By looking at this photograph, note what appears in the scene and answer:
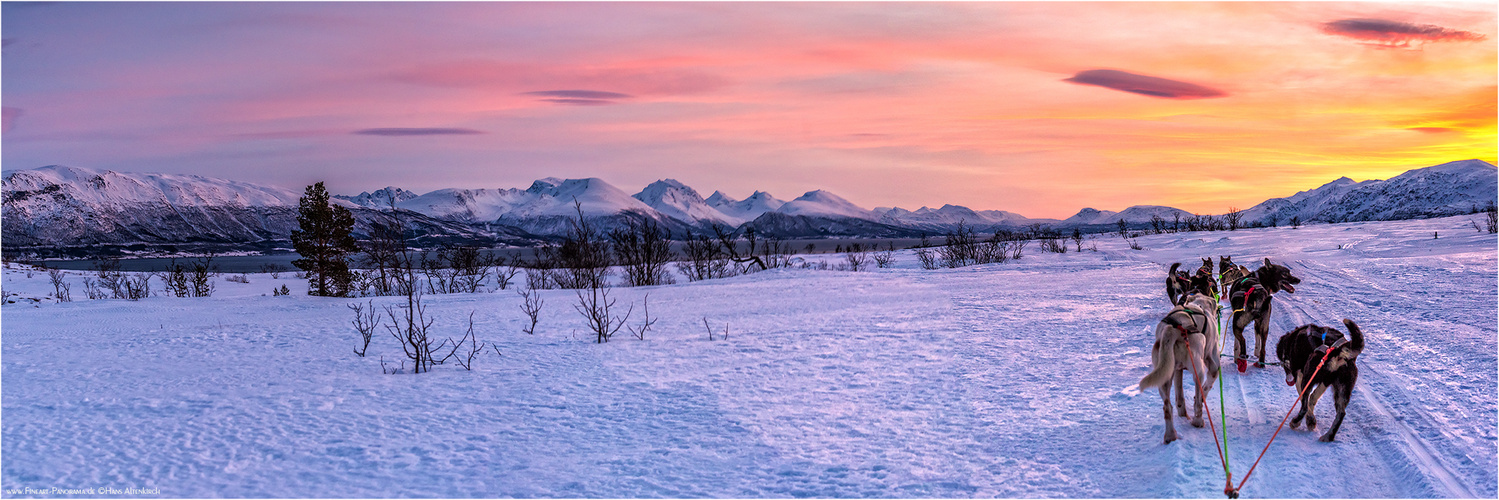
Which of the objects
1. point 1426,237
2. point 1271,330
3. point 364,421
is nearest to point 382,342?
point 364,421

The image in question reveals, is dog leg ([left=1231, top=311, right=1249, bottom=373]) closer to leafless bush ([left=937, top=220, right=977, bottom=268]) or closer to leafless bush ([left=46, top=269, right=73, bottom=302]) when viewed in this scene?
leafless bush ([left=937, top=220, right=977, bottom=268])

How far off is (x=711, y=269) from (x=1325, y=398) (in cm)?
2286

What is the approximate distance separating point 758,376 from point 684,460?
257 centimetres

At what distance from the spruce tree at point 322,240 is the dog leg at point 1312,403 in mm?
23768

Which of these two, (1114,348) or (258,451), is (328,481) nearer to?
(258,451)

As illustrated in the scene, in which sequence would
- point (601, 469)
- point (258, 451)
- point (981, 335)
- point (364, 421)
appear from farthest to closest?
point (981, 335) < point (364, 421) < point (258, 451) < point (601, 469)

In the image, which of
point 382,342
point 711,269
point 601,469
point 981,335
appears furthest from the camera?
point 711,269

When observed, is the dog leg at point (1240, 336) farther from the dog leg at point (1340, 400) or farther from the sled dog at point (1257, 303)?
the dog leg at point (1340, 400)

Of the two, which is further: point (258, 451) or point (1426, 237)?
point (1426, 237)

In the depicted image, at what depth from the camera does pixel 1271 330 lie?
8148 mm

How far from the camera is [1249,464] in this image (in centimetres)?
420

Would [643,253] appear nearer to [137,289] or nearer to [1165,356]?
[137,289]

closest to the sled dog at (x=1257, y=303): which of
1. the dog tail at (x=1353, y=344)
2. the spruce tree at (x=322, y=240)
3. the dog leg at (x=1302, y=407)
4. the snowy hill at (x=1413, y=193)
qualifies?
the dog leg at (x=1302, y=407)

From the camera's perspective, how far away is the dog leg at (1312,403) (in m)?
4.45
